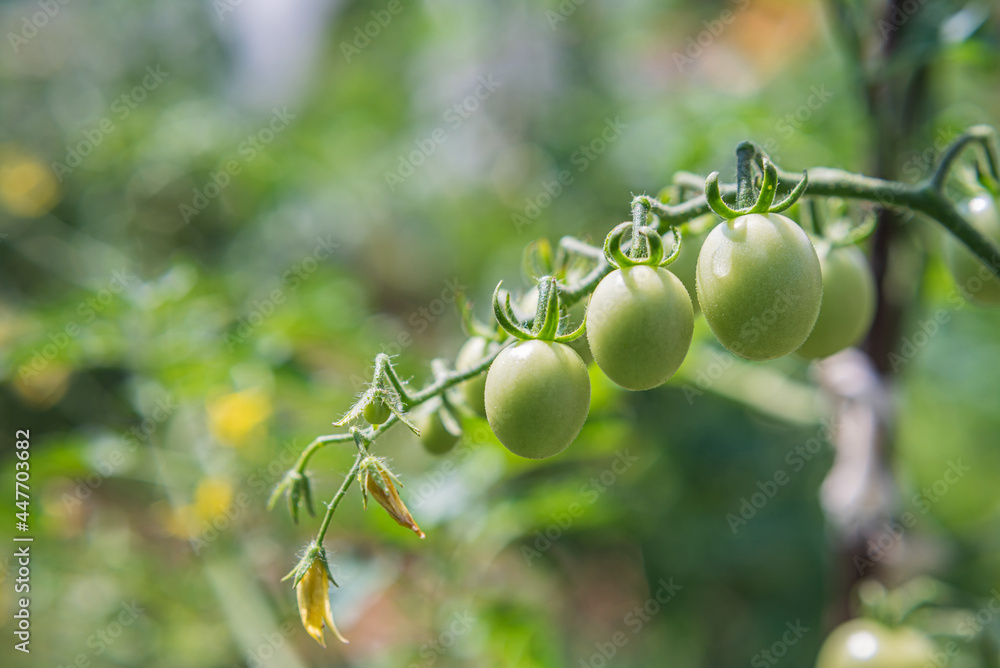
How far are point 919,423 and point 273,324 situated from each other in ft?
5.31

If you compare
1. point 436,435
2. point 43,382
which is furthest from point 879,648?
point 43,382

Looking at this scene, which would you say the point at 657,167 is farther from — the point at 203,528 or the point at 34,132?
the point at 34,132

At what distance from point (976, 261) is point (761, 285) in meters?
0.31

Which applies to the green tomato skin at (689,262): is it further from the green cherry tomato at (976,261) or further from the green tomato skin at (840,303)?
the green cherry tomato at (976,261)

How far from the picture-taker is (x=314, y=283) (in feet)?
5.91

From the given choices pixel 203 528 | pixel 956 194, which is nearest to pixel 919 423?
pixel 956 194

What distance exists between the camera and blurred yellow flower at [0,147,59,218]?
2329 millimetres

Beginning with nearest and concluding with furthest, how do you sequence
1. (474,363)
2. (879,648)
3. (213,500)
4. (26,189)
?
(474,363)
(879,648)
(213,500)
(26,189)

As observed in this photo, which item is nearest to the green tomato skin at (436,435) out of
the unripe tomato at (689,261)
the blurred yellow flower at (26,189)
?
the unripe tomato at (689,261)

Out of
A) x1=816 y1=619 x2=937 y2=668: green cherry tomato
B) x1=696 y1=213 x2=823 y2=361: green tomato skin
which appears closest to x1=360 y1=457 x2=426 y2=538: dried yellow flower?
x1=696 y1=213 x2=823 y2=361: green tomato skin

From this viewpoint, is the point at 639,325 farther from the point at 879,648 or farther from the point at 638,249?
the point at 879,648

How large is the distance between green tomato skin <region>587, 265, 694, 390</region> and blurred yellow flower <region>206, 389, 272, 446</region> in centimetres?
104

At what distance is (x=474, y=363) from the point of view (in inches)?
26.0

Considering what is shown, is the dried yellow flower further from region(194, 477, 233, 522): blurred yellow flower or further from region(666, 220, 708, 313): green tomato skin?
region(194, 477, 233, 522): blurred yellow flower
